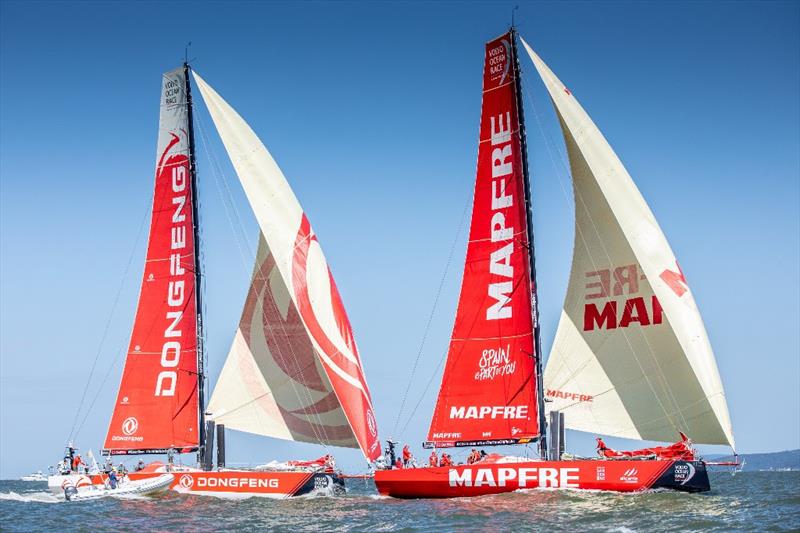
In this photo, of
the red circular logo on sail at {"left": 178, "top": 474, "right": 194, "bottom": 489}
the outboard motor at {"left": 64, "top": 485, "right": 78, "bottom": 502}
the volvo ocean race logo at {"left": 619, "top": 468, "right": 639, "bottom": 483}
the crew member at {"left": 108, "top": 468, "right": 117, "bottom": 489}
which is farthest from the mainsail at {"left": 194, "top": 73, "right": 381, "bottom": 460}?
the volvo ocean race logo at {"left": 619, "top": 468, "right": 639, "bottom": 483}

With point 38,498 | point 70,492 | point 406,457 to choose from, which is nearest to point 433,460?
point 406,457

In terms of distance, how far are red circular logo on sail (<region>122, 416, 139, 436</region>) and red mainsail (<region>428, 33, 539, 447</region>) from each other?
418 inches

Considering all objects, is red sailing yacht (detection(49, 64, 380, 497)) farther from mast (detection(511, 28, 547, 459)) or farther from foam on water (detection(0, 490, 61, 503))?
mast (detection(511, 28, 547, 459))

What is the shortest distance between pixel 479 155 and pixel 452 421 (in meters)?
7.99

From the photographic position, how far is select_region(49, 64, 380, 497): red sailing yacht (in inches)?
1389

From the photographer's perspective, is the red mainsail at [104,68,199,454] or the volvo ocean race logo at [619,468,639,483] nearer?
the volvo ocean race logo at [619,468,639,483]

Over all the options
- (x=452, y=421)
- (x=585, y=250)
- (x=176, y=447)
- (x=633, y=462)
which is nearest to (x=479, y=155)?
(x=585, y=250)

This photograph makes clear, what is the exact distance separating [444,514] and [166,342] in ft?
45.9

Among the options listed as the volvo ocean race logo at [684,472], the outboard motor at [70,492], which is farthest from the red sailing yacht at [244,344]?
the volvo ocean race logo at [684,472]

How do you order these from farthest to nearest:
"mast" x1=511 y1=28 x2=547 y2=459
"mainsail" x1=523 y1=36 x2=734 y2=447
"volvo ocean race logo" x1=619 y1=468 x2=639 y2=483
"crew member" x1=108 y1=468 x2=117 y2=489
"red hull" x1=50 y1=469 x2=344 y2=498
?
"crew member" x1=108 y1=468 x2=117 y2=489 → "red hull" x1=50 y1=469 x2=344 y2=498 → "mast" x1=511 y1=28 x2=547 y2=459 → "mainsail" x1=523 y1=36 x2=734 y2=447 → "volvo ocean race logo" x1=619 y1=468 x2=639 y2=483

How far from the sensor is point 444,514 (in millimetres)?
26453

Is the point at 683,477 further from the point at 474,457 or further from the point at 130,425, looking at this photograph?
the point at 130,425

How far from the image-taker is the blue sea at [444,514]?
24.2 metres

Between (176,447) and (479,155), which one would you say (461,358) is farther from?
(176,447)
